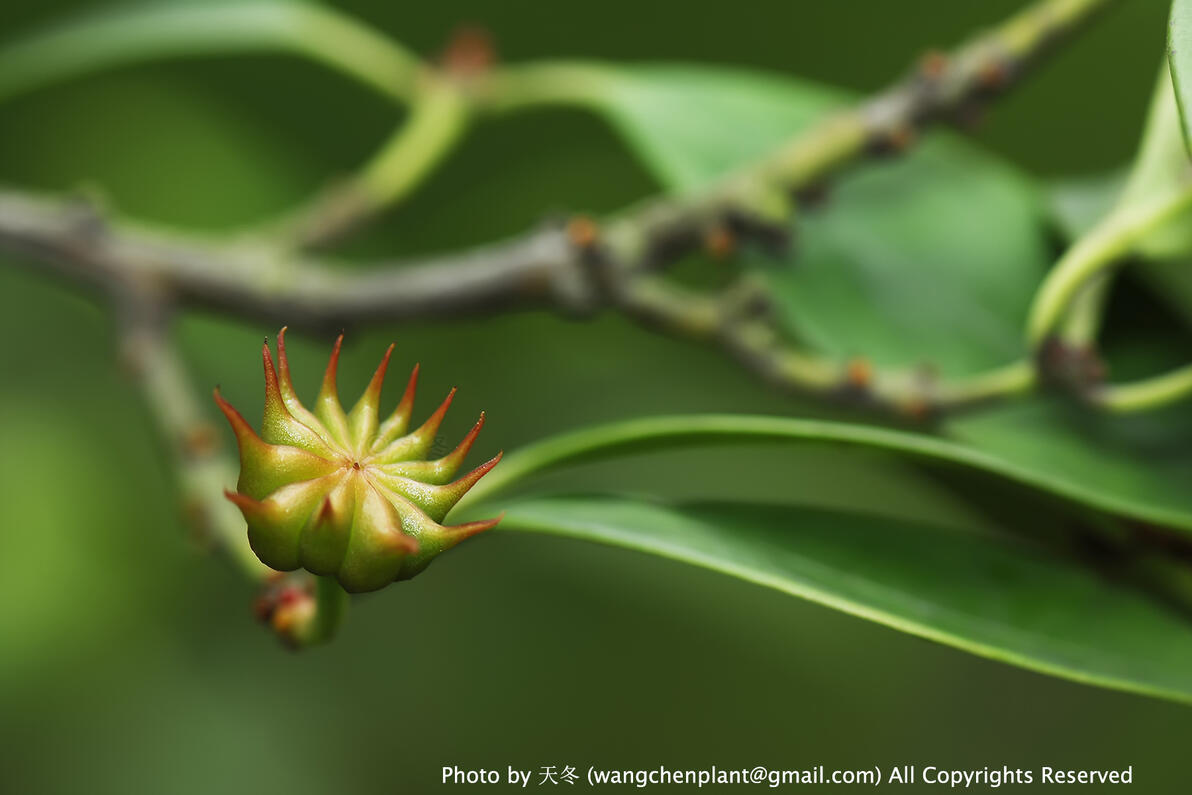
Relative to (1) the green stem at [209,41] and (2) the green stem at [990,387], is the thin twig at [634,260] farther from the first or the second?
(1) the green stem at [209,41]

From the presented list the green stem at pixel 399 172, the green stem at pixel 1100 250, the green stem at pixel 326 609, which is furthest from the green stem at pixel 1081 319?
the green stem at pixel 399 172

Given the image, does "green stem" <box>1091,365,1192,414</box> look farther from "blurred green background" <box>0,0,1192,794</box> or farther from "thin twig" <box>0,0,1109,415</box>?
"blurred green background" <box>0,0,1192,794</box>

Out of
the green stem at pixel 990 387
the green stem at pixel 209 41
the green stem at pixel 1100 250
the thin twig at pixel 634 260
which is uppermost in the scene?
the green stem at pixel 209 41

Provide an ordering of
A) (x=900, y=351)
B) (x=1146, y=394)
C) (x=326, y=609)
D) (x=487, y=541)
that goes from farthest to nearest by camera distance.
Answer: (x=487, y=541) < (x=900, y=351) < (x=1146, y=394) < (x=326, y=609)

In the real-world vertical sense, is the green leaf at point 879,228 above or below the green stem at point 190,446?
above

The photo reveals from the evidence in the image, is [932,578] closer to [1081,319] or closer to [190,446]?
[1081,319]

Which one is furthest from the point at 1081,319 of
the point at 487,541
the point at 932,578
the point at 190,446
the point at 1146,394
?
the point at 487,541

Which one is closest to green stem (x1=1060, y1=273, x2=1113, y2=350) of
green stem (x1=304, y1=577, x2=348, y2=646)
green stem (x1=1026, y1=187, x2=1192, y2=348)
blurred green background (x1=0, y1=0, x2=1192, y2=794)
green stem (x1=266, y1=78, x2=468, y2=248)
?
green stem (x1=1026, y1=187, x2=1192, y2=348)
